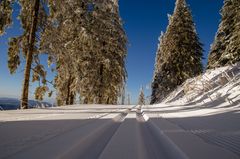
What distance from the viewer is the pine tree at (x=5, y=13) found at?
12.1 metres

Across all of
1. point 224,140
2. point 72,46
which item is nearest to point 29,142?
point 224,140

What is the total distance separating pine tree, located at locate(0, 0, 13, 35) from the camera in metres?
12.1

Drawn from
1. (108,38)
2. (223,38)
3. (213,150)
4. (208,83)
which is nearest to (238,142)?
(213,150)

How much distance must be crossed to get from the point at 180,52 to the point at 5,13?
22.0 meters

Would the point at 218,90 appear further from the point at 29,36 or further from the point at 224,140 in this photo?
the point at 29,36

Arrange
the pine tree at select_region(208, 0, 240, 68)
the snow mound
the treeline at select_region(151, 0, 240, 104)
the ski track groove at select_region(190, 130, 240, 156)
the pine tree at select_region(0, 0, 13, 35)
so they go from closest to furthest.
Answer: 1. the ski track groove at select_region(190, 130, 240, 156)
2. the snow mound
3. the pine tree at select_region(0, 0, 13, 35)
4. the pine tree at select_region(208, 0, 240, 68)
5. the treeline at select_region(151, 0, 240, 104)

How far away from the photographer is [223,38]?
27.2 m

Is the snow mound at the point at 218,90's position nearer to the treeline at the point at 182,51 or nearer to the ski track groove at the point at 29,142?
the ski track groove at the point at 29,142

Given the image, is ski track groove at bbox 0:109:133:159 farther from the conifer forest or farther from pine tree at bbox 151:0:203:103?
pine tree at bbox 151:0:203:103

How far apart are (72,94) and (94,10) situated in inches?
322

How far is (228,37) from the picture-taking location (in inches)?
1050

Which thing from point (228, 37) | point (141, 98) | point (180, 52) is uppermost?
point (228, 37)

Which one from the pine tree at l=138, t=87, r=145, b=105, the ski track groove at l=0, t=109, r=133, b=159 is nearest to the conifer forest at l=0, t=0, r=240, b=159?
the ski track groove at l=0, t=109, r=133, b=159

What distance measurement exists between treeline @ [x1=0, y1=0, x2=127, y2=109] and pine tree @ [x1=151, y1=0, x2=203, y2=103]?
5.97m
